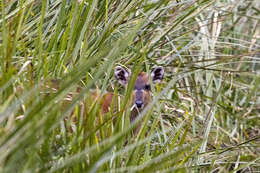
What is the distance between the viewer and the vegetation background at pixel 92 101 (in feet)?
6.02

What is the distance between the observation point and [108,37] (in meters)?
3.40

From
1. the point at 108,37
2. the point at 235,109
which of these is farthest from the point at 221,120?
the point at 108,37

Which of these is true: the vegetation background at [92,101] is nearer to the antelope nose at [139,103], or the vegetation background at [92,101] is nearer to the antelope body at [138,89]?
the antelope body at [138,89]

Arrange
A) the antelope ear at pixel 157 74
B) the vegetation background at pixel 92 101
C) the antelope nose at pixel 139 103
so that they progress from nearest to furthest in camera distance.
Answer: the vegetation background at pixel 92 101
the antelope ear at pixel 157 74
the antelope nose at pixel 139 103

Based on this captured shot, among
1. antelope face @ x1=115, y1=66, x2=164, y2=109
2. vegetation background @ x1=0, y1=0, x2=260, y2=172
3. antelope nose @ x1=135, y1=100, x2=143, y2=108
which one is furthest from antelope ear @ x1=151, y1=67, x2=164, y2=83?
antelope nose @ x1=135, y1=100, x2=143, y2=108

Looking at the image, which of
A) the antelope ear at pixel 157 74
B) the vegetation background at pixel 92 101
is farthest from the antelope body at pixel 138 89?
the vegetation background at pixel 92 101

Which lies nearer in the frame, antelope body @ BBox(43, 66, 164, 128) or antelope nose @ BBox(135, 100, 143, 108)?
antelope body @ BBox(43, 66, 164, 128)

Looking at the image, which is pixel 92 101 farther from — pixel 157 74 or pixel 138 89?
pixel 138 89

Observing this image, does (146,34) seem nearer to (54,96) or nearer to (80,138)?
(80,138)

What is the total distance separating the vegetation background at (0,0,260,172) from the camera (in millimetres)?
1834

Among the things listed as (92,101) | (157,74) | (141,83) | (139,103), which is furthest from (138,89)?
(92,101)

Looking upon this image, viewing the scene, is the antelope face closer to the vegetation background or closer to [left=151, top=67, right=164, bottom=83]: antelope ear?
[left=151, top=67, right=164, bottom=83]: antelope ear

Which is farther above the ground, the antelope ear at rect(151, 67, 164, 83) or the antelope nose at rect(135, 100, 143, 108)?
the antelope ear at rect(151, 67, 164, 83)

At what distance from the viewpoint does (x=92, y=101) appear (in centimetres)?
282
